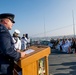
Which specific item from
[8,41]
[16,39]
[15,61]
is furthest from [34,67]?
[16,39]

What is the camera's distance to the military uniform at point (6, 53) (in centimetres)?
305

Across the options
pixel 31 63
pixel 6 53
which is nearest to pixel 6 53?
pixel 6 53

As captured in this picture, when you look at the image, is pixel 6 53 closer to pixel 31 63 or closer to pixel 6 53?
pixel 6 53

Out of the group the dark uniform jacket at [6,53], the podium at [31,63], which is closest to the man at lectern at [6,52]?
the dark uniform jacket at [6,53]

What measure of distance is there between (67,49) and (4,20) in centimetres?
1915

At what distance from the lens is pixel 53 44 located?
96.7ft

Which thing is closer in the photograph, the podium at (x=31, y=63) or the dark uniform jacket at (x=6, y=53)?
the dark uniform jacket at (x=6, y=53)

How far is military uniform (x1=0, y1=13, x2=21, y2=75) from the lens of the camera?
3.05 m

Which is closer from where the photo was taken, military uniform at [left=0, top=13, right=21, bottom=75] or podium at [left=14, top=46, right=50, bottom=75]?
military uniform at [left=0, top=13, right=21, bottom=75]

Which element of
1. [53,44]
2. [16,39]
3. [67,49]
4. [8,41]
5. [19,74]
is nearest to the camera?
[8,41]

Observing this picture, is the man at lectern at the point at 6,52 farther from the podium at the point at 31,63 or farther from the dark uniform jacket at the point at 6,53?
the podium at the point at 31,63

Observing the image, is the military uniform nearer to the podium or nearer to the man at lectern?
the man at lectern

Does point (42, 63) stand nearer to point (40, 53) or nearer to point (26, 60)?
point (40, 53)

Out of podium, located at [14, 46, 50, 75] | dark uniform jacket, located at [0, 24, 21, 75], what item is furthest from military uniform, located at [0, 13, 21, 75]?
podium, located at [14, 46, 50, 75]
